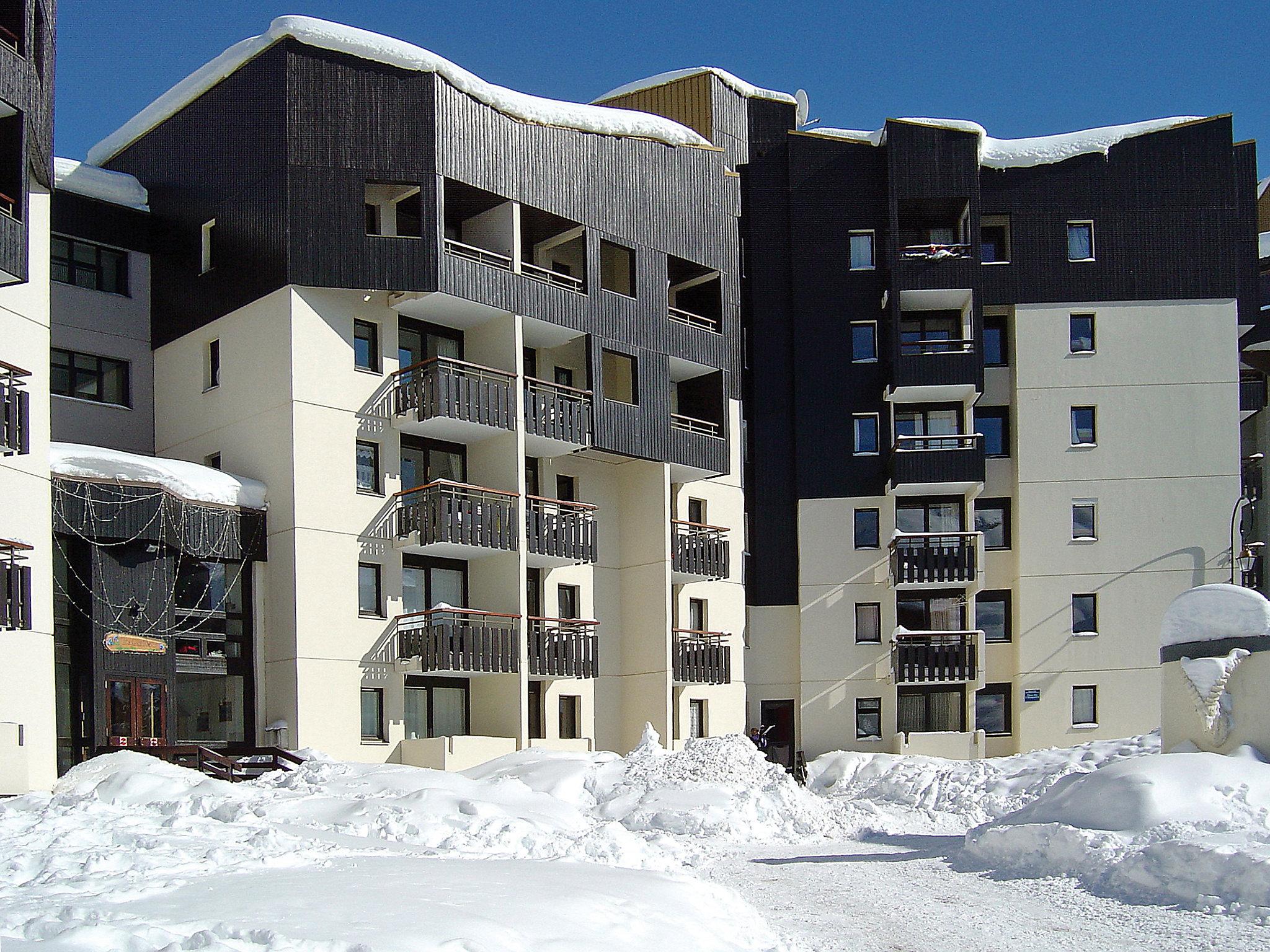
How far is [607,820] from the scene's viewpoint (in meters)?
28.5

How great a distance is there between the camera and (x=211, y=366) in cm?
3566

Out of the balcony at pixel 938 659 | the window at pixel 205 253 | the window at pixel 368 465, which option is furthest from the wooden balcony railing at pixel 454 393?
the balcony at pixel 938 659

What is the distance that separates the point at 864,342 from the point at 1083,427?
281 inches

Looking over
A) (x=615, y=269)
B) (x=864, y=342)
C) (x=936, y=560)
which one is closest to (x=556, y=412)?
(x=615, y=269)

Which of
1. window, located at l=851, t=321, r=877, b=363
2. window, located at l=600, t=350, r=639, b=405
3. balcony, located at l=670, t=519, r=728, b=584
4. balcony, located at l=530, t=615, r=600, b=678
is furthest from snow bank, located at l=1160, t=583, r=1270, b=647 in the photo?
window, located at l=851, t=321, r=877, b=363

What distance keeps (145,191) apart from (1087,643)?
2921 centimetres

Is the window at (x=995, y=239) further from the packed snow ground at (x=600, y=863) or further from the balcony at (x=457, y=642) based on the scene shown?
the packed snow ground at (x=600, y=863)

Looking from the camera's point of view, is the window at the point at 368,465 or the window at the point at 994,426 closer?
the window at the point at 368,465

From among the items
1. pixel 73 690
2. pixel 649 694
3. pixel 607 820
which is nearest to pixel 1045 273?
pixel 649 694

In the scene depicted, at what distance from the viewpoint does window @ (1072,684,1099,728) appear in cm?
4562

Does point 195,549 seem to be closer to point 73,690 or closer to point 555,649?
point 73,690

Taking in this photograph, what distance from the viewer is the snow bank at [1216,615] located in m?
24.9

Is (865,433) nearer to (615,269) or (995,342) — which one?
(995,342)

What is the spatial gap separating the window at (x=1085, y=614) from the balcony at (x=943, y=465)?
469 centimetres
